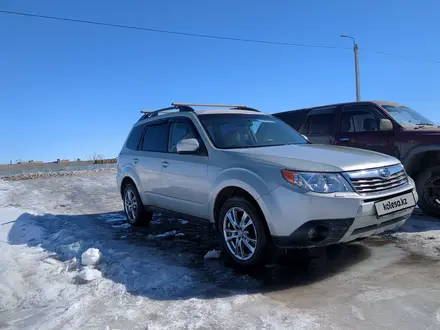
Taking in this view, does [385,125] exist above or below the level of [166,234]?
above

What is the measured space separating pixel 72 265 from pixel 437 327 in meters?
3.57

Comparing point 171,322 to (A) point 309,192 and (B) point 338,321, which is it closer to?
(B) point 338,321

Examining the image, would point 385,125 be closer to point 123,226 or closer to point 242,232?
point 242,232

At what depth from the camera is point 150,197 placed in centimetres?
582

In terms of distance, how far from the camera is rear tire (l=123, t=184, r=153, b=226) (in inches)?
242

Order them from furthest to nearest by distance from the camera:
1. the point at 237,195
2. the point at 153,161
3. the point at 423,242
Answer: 1. the point at 153,161
2. the point at 423,242
3. the point at 237,195

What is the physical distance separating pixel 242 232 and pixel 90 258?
1766 millimetres

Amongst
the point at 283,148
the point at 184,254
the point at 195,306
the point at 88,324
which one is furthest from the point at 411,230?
the point at 88,324

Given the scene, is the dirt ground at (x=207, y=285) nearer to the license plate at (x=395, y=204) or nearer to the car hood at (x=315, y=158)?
the license plate at (x=395, y=204)

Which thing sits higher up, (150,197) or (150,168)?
(150,168)

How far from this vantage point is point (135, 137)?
257 inches

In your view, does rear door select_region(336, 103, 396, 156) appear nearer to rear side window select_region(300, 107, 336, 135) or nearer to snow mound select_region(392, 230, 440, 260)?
rear side window select_region(300, 107, 336, 135)

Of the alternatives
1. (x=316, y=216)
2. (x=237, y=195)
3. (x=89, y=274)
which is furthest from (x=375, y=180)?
(x=89, y=274)

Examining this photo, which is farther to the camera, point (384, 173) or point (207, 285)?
point (384, 173)
